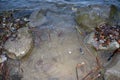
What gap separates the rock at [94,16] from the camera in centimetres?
533

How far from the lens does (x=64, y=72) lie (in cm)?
443

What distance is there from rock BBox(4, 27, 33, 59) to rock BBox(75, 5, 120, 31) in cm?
130

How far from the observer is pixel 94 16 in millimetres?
5473

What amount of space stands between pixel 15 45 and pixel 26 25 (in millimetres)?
867

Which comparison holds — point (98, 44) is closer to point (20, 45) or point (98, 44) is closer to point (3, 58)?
point (20, 45)

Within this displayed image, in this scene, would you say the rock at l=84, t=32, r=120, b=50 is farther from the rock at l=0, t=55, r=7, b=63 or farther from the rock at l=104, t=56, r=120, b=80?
the rock at l=0, t=55, r=7, b=63

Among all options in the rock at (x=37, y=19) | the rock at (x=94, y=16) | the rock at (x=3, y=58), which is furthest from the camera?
the rock at (x=37, y=19)

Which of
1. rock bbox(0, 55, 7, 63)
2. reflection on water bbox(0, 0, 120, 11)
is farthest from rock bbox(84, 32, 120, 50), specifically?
rock bbox(0, 55, 7, 63)

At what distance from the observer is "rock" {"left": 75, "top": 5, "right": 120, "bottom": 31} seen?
5328 mm

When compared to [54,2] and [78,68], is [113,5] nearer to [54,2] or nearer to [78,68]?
[54,2]

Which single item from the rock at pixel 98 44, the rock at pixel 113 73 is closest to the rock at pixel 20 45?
the rock at pixel 98 44

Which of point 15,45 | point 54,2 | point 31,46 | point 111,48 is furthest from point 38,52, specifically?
point 54,2

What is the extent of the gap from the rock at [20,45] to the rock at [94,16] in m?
1.30

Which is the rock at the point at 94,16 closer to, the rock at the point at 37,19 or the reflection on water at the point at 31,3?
the reflection on water at the point at 31,3
